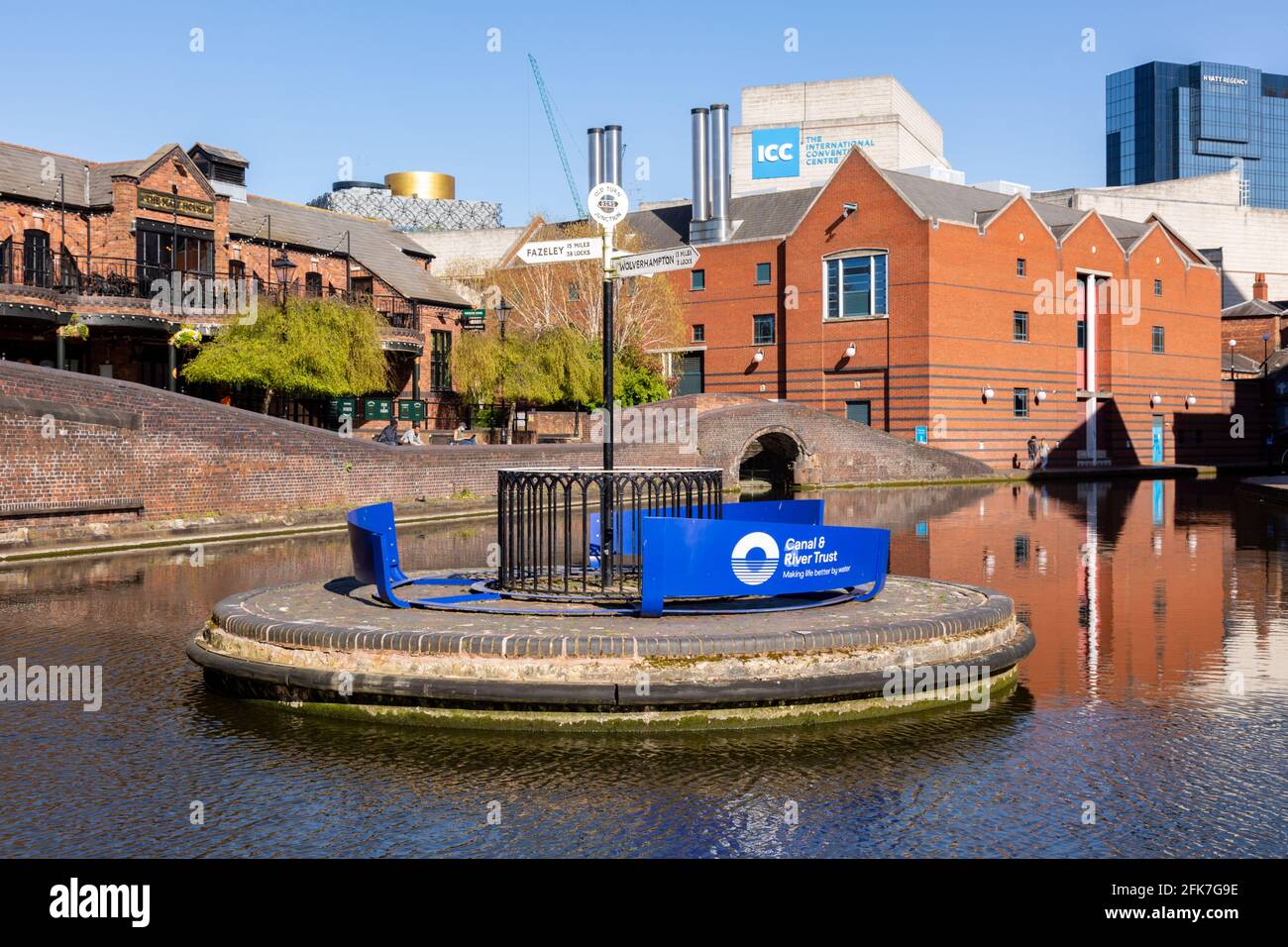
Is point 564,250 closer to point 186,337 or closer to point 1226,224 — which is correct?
point 186,337

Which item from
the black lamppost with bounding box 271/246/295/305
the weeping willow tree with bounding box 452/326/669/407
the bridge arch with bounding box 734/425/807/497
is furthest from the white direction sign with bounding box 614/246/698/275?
the weeping willow tree with bounding box 452/326/669/407

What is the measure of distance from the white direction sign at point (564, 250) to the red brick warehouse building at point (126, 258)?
74.2 ft

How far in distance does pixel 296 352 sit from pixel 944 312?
29.2 meters

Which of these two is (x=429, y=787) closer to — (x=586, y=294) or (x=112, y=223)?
(x=112, y=223)

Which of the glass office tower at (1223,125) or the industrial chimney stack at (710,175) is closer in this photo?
the industrial chimney stack at (710,175)

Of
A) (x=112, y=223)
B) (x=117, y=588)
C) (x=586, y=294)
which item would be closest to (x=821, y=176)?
(x=586, y=294)

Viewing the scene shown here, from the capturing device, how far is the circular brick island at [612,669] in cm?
884

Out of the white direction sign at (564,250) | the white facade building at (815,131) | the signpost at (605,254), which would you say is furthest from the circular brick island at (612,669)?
the white facade building at (815,131)

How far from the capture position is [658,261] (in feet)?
38.0

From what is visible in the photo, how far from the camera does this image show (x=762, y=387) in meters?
57.6

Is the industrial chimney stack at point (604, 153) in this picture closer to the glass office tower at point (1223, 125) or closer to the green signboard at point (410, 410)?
the green signboard at point (410, 410)

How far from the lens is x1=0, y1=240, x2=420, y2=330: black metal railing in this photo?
1369 inches

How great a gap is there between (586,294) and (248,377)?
22.9 m
